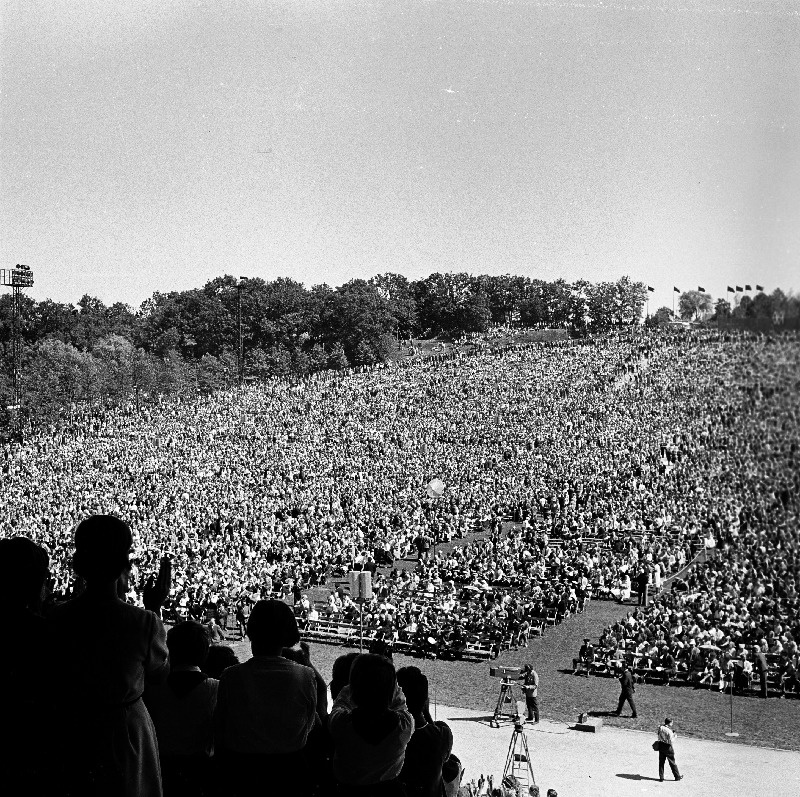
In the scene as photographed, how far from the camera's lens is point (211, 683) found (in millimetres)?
3135

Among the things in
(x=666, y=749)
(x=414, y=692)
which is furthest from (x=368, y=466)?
(x=414, y=692)

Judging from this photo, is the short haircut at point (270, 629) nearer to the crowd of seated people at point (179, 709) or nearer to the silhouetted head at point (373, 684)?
the crowd of seated people at point (179, 709)

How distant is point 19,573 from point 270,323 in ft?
216

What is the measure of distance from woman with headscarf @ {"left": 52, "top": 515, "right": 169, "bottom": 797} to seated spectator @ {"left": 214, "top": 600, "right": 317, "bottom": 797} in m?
0.40

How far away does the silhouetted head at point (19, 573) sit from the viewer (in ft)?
8.63

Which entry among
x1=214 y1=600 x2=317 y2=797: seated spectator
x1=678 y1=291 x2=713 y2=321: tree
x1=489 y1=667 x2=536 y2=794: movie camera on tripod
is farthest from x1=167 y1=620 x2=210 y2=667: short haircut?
x1=489 y1=667 x2=536 y2=794: movie camera on tripod

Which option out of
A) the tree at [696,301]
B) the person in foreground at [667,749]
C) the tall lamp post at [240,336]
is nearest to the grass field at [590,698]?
the person in foreground at [667,749]

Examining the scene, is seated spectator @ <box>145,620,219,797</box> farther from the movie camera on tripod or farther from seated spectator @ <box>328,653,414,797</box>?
the movie camera on tripod

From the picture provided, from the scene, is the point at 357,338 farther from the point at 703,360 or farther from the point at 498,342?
the point at 703,360

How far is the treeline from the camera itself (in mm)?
55844

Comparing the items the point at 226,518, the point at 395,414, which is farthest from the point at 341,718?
the point at 395,414

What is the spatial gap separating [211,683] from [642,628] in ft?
42.6

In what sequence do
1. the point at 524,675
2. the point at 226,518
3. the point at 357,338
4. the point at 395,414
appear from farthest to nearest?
the point at 357,338
the point at 395,414
the point at 226,518
the point at 524,675

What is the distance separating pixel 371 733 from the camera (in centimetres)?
295
